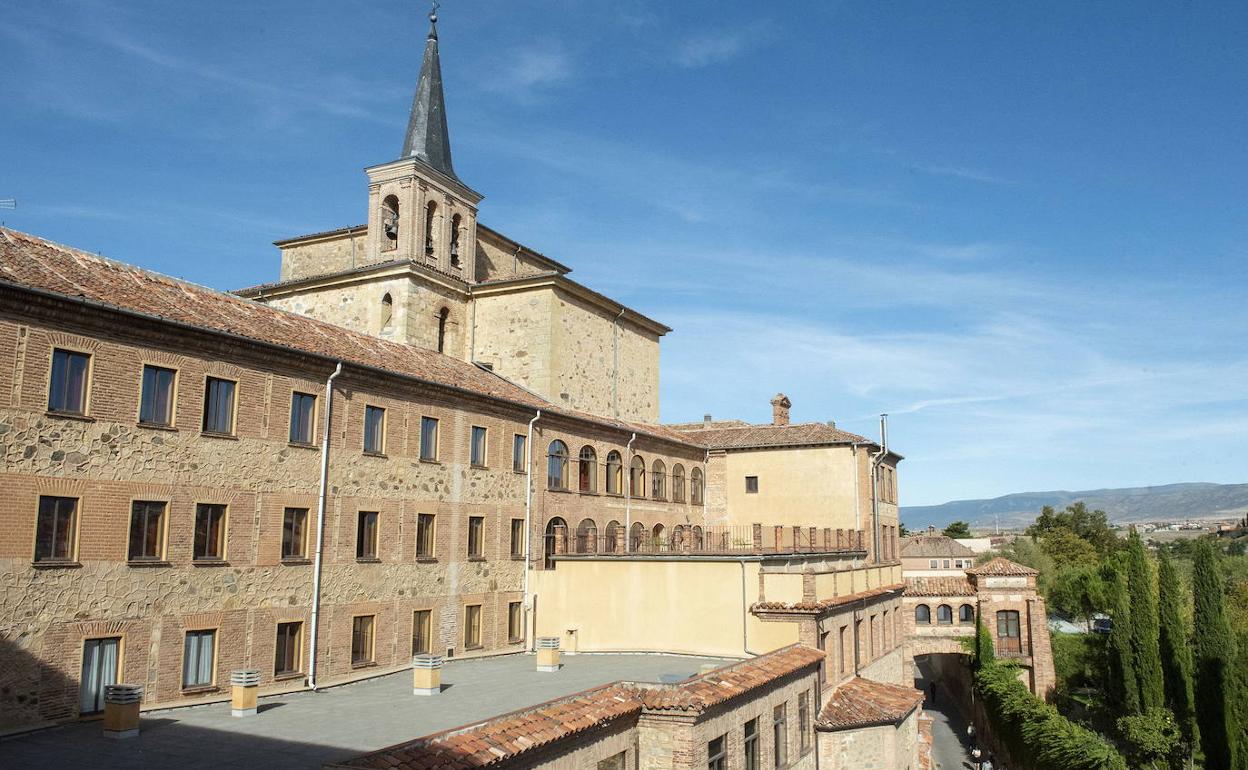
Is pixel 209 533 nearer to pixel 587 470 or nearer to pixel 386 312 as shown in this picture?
pixel 587 470

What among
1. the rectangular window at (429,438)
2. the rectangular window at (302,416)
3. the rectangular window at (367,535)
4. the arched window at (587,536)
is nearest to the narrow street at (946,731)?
the arched window at (587,536)

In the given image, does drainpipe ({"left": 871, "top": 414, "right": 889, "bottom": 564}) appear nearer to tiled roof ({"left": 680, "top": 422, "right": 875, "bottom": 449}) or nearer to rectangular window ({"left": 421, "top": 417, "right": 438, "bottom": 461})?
tiled roof ({"left": 680, "top": 422, "right": 875, "bottom": 449})

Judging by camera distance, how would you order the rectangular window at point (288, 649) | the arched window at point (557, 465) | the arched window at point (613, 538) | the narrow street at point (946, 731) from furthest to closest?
the narrow street at point (946, 731) < the arched window at point (613, 538) < the arched window at point (557, 465) < the rectangular window at point (288, 649)

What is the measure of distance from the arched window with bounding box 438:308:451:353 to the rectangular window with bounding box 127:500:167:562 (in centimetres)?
1822

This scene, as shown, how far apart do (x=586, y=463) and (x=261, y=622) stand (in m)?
14.7

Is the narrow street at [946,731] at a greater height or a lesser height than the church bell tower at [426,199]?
lesser

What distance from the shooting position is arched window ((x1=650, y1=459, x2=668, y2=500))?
37781 millimetres

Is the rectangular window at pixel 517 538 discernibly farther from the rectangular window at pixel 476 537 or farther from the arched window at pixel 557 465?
the arched window at pixel 557 465

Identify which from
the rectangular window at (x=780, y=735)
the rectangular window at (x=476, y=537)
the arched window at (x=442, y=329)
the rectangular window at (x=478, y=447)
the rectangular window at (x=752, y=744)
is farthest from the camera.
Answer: the arched window at (x=442, y=329)

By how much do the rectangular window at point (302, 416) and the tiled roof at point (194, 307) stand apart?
107 centimetres

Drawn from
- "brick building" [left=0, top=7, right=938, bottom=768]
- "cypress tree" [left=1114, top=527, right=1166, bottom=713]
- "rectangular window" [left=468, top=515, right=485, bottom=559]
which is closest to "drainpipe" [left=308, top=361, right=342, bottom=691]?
"brick building" [left=0, top=7, right=938, bottom=768]

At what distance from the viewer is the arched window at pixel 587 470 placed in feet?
107

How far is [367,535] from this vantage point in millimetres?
23203

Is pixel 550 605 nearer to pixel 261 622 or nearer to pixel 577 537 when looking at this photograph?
pixel 577 537
